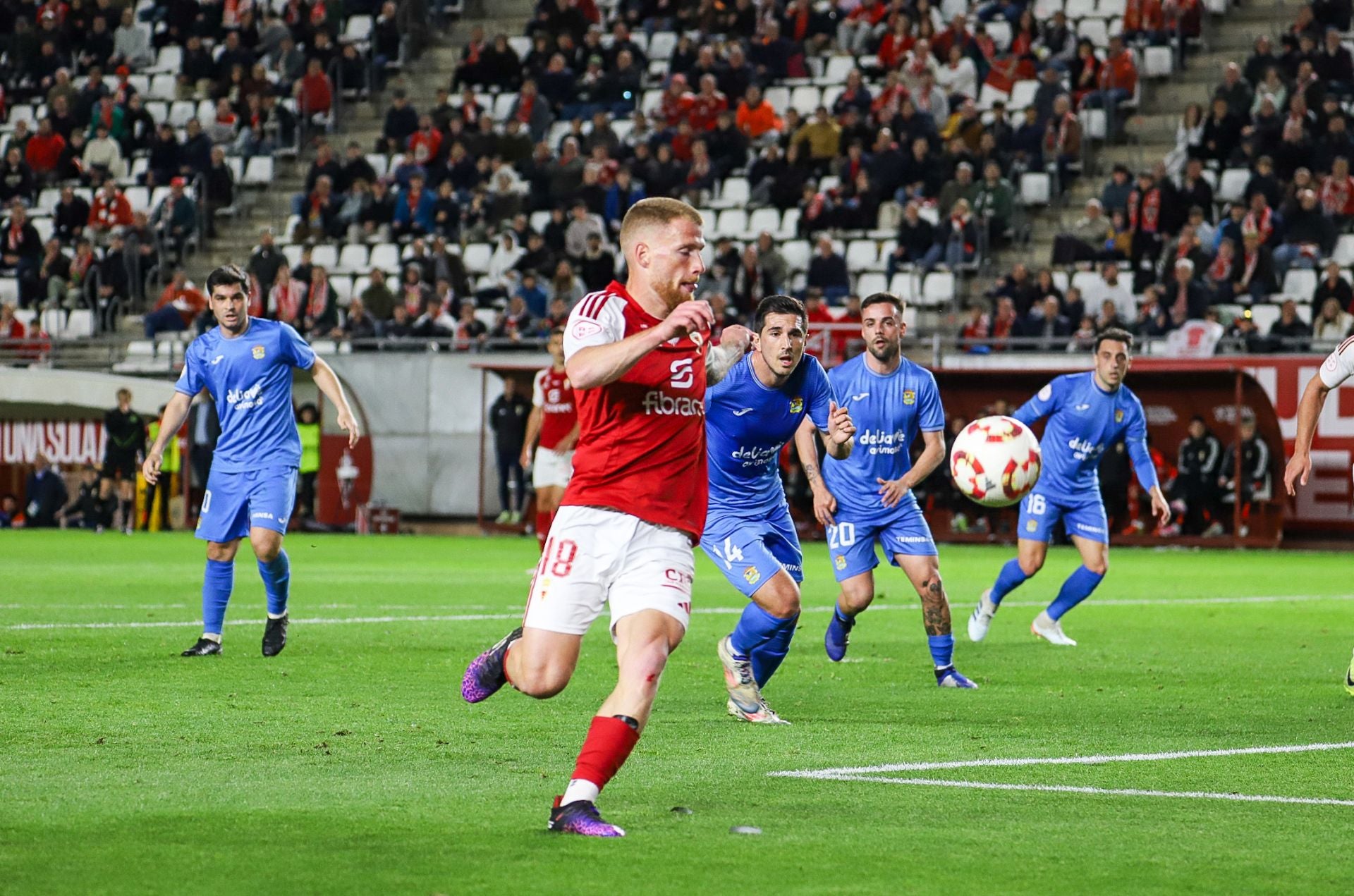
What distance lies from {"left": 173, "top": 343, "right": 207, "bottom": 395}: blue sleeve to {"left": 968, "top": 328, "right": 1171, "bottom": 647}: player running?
5548mm

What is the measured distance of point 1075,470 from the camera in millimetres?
14555

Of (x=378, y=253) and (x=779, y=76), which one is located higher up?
(x=779, y=76)

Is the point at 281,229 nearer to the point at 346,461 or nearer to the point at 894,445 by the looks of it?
the point at 346,461

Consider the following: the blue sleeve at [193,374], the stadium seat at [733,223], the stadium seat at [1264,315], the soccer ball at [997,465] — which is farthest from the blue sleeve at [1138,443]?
the stadium seat at [733,223]

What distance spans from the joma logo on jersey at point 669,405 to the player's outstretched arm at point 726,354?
1.16 meters

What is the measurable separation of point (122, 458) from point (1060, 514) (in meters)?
19.4

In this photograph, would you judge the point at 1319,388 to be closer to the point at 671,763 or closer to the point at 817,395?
the point at 817,395

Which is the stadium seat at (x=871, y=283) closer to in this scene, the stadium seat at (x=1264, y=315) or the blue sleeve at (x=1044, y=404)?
the stadium seat at (x=1264, y=315)

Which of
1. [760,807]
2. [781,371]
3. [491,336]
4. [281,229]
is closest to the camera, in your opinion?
[760,807]

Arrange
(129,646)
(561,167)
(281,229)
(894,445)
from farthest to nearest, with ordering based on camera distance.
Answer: (281,229)
(561,167)
(129,646)
(894,445)

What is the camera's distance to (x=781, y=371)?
9891 millimetres

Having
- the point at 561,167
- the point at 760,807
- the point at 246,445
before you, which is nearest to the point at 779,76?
the point at 561,167

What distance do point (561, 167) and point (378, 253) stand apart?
11.4ft

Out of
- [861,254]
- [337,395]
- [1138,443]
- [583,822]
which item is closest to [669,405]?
[583,822]
